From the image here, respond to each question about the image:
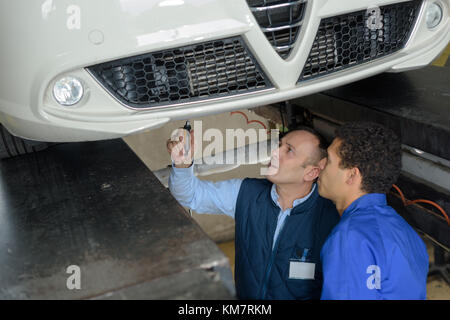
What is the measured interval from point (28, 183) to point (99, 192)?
0.33m

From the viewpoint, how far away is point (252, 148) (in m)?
2.12

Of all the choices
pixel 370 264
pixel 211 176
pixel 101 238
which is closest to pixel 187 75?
pixel 101 238

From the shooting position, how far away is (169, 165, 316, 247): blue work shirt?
6.23 ft

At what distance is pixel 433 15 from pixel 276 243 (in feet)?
3.69

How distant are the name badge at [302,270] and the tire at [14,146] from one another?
122 centimetres

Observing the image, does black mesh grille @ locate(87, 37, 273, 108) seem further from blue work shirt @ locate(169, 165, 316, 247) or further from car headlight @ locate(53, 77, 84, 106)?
blue work shirt @ locate(169, 165, 316, 247)

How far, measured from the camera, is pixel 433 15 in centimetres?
180

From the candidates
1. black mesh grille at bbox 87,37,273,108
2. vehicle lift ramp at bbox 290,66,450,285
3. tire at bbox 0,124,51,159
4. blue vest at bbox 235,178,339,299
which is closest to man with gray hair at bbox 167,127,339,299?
blue vest at bbox 235,178,339,299

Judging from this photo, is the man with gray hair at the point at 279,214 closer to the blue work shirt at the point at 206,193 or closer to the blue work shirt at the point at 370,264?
the blue work shirt at the point at 206,193

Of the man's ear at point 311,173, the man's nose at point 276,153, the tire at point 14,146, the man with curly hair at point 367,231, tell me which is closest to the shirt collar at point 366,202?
the man with curly hair at point 367,231

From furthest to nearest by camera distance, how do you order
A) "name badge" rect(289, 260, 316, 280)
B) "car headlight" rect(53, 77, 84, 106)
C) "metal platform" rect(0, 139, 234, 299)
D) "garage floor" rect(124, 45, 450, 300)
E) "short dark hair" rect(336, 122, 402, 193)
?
"garage floor" rect(124, 45, 450, 300) → "name badge" rect(289, 260, 316, 280) → "short dark hair" rect(336, 122, 402, 193) → "car headlight" rect(53, 77, 84, 106) → "metal platform" rect(0, 139, 234, 299)

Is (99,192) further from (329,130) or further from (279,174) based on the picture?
(329,130)

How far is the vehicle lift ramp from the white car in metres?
0.24

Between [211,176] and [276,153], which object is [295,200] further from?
[211,176]
